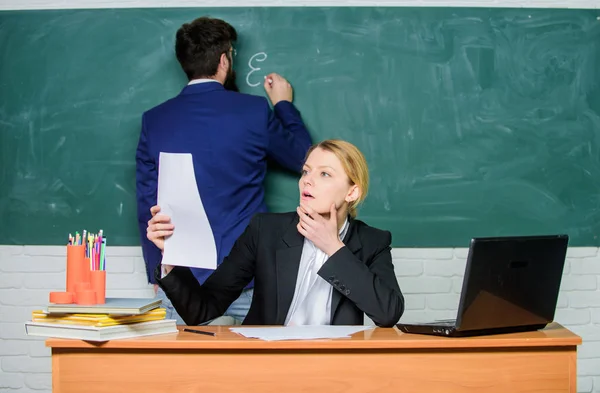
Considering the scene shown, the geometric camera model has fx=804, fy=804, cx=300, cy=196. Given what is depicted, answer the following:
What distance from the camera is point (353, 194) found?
2.48 meters

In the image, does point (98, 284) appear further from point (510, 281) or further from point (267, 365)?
point (510, 281)

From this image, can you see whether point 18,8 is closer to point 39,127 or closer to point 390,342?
point 39,127

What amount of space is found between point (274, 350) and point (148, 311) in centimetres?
33

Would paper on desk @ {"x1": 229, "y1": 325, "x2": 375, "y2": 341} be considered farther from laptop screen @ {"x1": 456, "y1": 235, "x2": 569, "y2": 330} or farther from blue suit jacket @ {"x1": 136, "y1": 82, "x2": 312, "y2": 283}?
blue suit jacket @ {"x1": 136, "y1": 82, "x2": 312, "y2": 283}

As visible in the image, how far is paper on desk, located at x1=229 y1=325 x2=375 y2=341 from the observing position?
191 centimetres

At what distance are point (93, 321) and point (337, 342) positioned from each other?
1.86 feet

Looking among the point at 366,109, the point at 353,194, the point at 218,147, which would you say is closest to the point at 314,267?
the point at 353,194

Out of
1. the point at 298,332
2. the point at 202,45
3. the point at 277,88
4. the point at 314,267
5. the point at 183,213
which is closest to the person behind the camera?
the point at 298,332

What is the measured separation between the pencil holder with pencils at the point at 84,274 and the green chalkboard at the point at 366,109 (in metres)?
1.57

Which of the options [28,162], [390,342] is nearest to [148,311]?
[390,342]

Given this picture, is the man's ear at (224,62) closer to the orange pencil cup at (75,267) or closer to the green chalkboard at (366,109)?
the green chalkboard at (366,109)

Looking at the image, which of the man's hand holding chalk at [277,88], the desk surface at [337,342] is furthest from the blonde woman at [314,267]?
the man's hand holding chalk at [277,88]

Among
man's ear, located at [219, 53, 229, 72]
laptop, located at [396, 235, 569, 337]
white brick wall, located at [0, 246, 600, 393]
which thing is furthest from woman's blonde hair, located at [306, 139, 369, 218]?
white brick wall, located at [0, 246, 600, 393]

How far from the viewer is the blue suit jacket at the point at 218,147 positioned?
3.06 m
